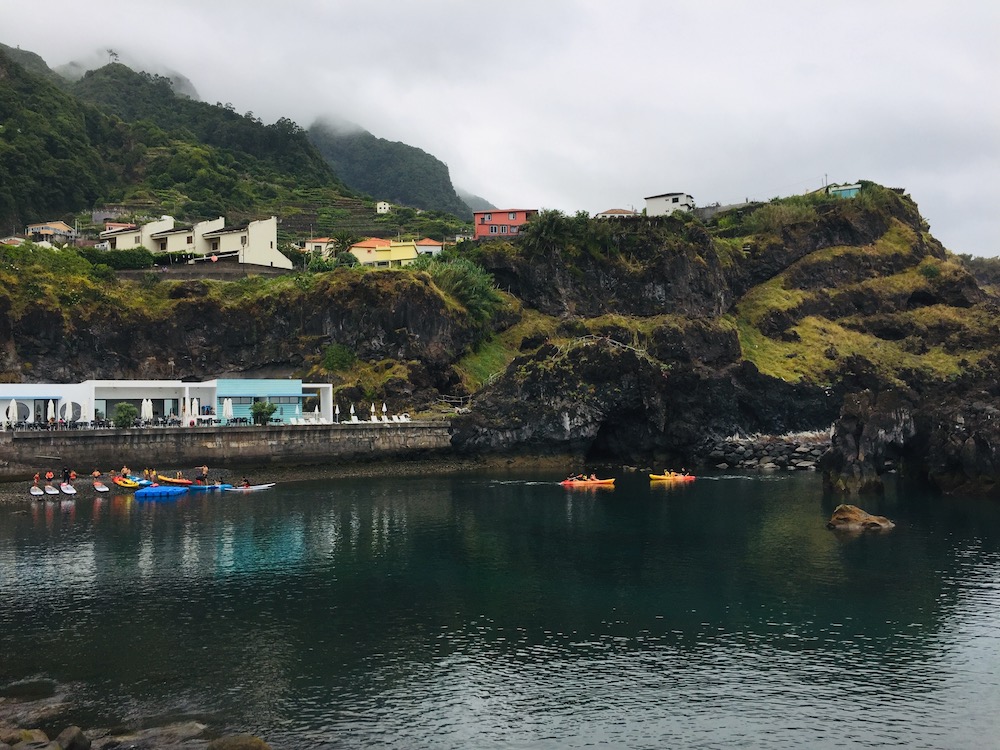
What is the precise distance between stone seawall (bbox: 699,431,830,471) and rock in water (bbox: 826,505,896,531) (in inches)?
1566

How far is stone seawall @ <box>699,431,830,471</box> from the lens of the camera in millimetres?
102250

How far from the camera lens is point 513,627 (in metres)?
37.9

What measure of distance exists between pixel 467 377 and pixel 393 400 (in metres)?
12.6

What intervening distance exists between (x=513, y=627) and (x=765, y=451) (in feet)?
242

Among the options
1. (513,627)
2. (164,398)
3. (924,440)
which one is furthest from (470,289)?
(513,627)

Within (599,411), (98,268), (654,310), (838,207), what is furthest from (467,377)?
(838,207)

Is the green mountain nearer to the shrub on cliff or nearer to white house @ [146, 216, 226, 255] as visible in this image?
white house @ [146, 216, 226, 255]

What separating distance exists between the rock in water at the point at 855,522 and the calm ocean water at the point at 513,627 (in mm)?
1911

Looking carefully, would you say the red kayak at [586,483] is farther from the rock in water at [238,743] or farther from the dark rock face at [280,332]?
the rock in water at [238,743]

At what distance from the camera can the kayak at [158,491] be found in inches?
3056

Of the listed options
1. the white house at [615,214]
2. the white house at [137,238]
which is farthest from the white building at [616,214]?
the white house at [137,238]

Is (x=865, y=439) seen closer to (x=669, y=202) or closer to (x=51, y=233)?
(x=669, y=202)

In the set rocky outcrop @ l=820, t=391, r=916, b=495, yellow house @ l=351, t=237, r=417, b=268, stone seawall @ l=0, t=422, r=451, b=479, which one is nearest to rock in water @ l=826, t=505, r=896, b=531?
rocky outcrop @ l=820, t=391, r=916, b=495

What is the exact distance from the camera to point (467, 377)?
113938 mm
